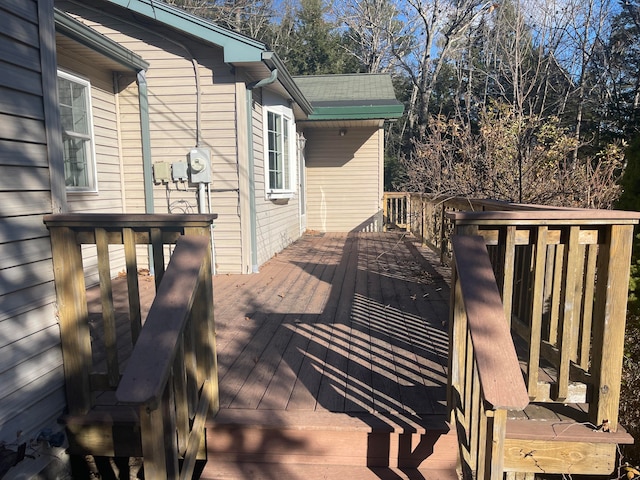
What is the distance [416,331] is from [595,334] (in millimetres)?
1591

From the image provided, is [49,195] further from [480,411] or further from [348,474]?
[480,411]

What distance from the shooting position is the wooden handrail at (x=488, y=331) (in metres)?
1.41

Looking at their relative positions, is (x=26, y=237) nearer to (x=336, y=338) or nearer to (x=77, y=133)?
(x=336, y=338)

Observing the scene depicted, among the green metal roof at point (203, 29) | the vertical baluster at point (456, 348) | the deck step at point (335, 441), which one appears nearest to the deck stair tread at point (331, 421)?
the deck step at point (335, 441)

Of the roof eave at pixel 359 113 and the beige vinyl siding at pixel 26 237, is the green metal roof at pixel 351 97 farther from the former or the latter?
the beige vinyl siding at pixel 26 237

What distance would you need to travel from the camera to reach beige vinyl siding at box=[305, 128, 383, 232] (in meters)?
10.6

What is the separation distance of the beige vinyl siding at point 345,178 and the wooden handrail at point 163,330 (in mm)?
8894

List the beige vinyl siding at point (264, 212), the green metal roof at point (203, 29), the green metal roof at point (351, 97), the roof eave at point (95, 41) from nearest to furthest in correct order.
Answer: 1. the roof eave at point (95, 41)
2. the green metal roof at point (203, 29)
3. the beige vinyl siding at point (264, 212)
4. the green metal roof at point (351, 97)

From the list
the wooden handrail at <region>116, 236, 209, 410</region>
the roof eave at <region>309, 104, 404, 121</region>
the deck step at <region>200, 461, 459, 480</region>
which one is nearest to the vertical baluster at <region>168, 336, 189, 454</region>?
the wooden handrail at <region>116, 236, 209, 410</region>

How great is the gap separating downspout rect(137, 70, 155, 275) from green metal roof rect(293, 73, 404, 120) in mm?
4092

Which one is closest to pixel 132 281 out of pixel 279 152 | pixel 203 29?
pixel 203 29

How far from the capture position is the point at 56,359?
224 centimetres

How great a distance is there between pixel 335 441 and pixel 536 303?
1.16 meters

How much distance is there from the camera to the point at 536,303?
6.71 feet
